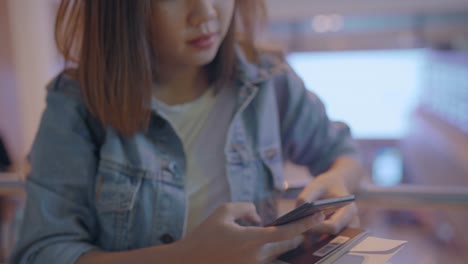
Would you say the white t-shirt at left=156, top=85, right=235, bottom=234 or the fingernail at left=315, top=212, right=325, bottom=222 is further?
the white t-shirt at left=156, top=85, right=235, bottom=234

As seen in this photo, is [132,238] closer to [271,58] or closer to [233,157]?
[233,157]

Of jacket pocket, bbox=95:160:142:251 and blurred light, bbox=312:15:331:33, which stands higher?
blurred light, bbox=312:15:331:33

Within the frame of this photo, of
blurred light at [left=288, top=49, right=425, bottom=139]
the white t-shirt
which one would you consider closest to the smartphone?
the white t-shirt

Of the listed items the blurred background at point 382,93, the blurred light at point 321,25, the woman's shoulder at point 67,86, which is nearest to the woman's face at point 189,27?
the woman's shoulder at point 67,86

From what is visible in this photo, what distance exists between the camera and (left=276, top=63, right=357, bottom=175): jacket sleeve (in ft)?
2.01

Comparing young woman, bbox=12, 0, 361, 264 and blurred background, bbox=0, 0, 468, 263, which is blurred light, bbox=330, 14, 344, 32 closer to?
blurred background, bbox=0, 0, 468, 263

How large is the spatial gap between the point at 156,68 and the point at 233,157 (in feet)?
0.51

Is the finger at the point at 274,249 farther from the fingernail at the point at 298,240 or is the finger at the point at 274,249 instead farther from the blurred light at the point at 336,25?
the blurred light at the point at 336,25

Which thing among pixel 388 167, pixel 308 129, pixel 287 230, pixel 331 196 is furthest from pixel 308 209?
pixel 388 167

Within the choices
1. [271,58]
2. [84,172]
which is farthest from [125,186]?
[271,58]

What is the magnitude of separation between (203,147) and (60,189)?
0.18 m

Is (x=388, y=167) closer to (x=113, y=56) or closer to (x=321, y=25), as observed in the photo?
(x=321, y=25)

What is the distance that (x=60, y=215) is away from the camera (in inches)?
18.3

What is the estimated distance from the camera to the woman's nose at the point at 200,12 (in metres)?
0.46
